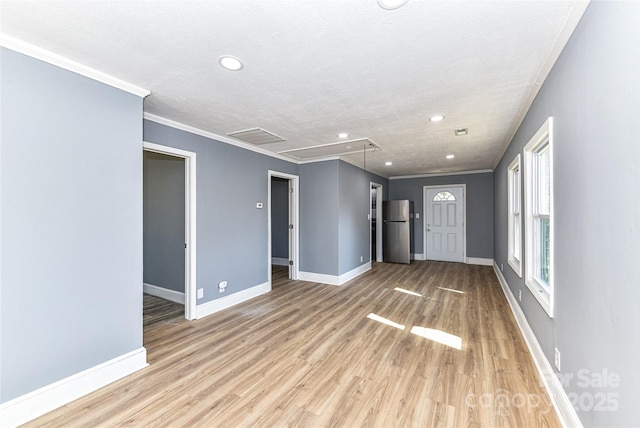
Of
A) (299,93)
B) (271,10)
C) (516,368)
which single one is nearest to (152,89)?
(299,93)

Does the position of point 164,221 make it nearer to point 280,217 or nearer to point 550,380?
point 280,217

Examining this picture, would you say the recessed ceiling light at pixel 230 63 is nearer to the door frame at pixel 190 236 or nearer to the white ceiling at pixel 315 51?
the white ceiling at pixel 315 51

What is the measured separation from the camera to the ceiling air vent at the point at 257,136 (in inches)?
140

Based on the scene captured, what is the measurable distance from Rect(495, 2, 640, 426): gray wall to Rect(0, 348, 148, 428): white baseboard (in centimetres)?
307

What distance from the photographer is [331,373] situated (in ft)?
7.54

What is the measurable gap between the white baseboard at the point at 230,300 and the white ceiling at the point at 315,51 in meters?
2.36

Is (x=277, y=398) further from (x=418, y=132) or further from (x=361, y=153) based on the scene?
(x=361, y=153)

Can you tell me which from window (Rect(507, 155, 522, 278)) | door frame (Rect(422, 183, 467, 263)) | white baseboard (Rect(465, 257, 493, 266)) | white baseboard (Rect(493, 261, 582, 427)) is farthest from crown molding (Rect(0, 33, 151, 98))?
white baseboard (Rect(465, 257, 493, 266))

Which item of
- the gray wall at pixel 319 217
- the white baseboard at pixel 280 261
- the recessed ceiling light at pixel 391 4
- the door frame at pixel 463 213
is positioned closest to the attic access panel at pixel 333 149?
the gray wall at pixel 319 217

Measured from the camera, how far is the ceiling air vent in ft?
11.7

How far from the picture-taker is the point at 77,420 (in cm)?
177

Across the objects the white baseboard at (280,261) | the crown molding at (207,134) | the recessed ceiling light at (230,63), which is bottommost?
the white baseboard at (280,261)

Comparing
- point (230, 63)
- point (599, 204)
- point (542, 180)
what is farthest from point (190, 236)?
point (542, 180)

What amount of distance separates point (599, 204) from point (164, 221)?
480cm
